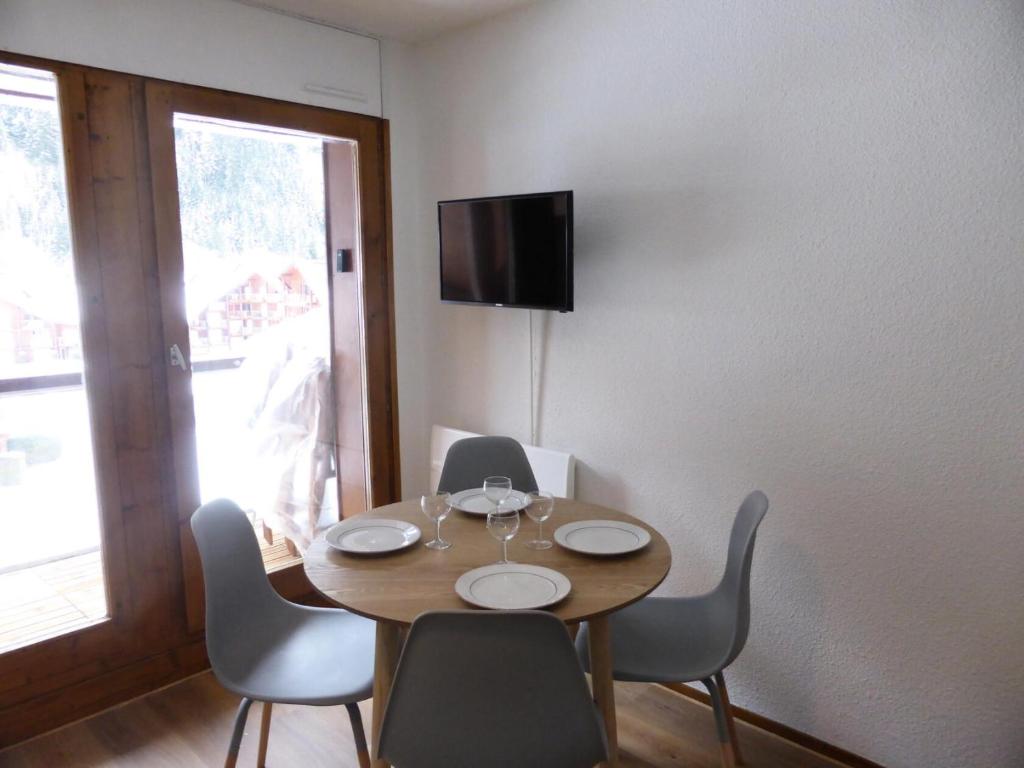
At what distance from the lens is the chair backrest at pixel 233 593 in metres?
1.98

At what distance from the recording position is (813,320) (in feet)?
7.43

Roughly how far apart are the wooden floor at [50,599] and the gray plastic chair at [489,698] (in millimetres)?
1723

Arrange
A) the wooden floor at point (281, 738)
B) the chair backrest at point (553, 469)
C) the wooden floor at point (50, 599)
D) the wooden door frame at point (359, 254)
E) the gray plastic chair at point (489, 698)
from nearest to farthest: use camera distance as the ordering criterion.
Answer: the gray plastic chair at point (489, 698) < the wooden floor at point (281, 738) < the wooden floor at point (50, 599) < the wooden door frame at point (359, 254) < the chair backrest at point (553, 469)

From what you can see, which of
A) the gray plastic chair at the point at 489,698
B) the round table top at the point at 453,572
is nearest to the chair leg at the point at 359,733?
the round table top at the point at 453,572

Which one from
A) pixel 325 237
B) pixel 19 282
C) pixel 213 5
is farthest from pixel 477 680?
pixel 213 5

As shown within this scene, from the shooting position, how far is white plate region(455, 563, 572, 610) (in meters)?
1.65

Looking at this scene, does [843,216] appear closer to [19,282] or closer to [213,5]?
[213,5]

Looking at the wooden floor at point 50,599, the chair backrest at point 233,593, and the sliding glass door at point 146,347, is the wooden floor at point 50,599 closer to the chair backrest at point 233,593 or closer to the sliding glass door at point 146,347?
the sliding glass door at point 146,347

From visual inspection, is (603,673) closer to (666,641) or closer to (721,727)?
(666,641)

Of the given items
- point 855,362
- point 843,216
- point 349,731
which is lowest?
point 349,731

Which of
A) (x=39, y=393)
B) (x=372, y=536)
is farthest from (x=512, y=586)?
(x=39, y=393)

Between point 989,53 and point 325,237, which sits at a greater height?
point 989,53

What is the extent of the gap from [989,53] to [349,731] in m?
2.84

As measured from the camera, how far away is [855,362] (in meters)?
2.19
